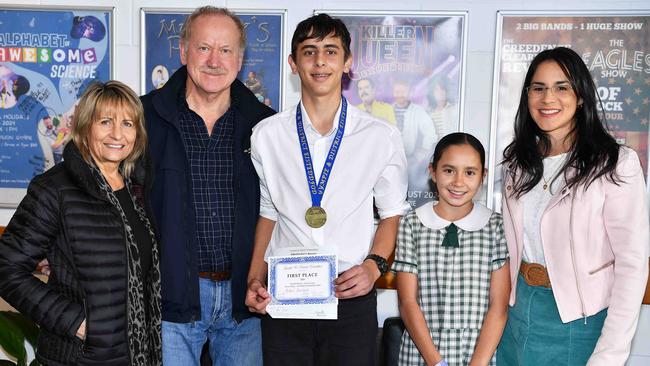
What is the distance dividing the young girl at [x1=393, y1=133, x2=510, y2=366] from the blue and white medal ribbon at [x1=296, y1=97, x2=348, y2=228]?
375 millimetres

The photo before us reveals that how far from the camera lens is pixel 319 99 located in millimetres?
2305

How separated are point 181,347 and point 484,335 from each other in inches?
46.2

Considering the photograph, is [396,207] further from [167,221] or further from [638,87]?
[638,87]

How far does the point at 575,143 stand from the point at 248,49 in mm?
2127

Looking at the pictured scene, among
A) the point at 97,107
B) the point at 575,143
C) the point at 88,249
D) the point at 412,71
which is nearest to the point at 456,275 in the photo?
the point at 575,143

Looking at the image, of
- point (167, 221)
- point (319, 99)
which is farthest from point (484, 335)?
point (167, 221)

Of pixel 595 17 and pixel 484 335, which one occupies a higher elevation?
pixel 595 17

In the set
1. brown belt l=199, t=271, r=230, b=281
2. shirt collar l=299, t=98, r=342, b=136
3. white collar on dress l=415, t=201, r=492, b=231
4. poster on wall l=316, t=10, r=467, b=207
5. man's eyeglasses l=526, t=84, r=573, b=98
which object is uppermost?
poster on wall l=316, t=10, r=467, b=207

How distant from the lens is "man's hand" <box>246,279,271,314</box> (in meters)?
2.19

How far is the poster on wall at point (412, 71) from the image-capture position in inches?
135

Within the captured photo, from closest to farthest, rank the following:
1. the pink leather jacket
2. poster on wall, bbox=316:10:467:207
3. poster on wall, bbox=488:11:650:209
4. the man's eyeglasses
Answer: the pink leather jacket < the man's eyeglasses < poster on wall, bbox=488:11:650:209 < poster on wall, bbox=316:10:467:207

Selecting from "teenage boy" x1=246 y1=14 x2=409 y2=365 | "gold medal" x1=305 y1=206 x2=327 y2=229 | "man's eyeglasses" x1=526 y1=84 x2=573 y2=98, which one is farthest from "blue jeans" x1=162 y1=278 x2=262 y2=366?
"man's eyeglasses" x1=526 y1=84 x2=573 y2=98

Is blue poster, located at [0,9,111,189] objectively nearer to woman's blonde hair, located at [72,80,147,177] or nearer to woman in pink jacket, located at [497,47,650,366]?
woman's blonde hair, located at [72,80,147,177]

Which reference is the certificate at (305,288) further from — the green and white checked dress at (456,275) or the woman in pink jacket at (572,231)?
the woman in pink jacket at (572,231)
